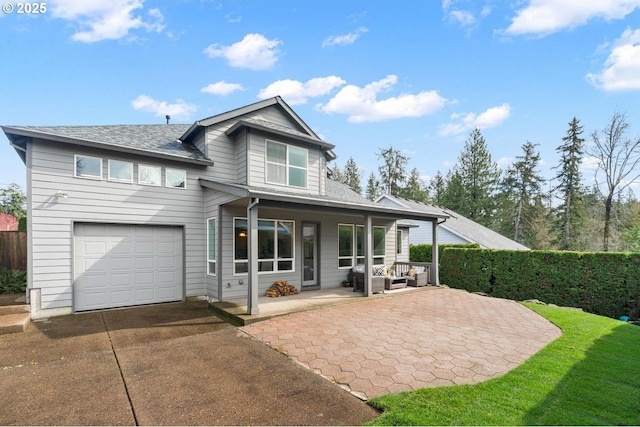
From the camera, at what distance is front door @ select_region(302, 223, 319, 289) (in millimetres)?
9977

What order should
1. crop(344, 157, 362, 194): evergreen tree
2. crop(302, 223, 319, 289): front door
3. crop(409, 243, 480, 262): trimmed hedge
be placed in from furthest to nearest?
crop(344, 157, 362, 194): evergreen tree < crop(409, 243, 480, 262): trimmed hedge < crop(302, 223, 319, 289): front door

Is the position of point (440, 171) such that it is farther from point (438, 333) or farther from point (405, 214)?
point (438, 333)

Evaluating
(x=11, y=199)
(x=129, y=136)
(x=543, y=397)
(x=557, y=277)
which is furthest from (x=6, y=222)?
(x=557, y=277)

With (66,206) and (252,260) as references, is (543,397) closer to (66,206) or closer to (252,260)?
(252,260)

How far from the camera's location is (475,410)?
3.05 meters

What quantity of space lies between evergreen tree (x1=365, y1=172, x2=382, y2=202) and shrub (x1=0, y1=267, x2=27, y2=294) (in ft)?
108

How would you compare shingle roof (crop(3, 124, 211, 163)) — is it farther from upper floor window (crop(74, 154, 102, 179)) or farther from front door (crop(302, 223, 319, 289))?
front door (crop(302, 223, 319, 289))

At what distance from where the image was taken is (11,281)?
8.35 m

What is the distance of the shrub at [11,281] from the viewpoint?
8.23 m

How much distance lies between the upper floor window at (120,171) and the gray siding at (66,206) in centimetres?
11

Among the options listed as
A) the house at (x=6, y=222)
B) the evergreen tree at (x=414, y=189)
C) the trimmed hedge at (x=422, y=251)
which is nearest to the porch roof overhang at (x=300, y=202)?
the trimmed hedge at (x=422, y=251)

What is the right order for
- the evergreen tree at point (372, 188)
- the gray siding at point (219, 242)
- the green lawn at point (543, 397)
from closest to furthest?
the green lawn at point (543, 397) → the gray siding at point (219, 242) → the evergreen tree at point (372, 188)

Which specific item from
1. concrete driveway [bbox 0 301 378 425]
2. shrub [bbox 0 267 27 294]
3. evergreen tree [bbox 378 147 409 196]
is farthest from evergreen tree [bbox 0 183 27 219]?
evergreen tree [bbox 378 147 409 196]

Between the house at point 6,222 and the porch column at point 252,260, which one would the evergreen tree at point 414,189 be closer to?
the porch column at point 252,260
